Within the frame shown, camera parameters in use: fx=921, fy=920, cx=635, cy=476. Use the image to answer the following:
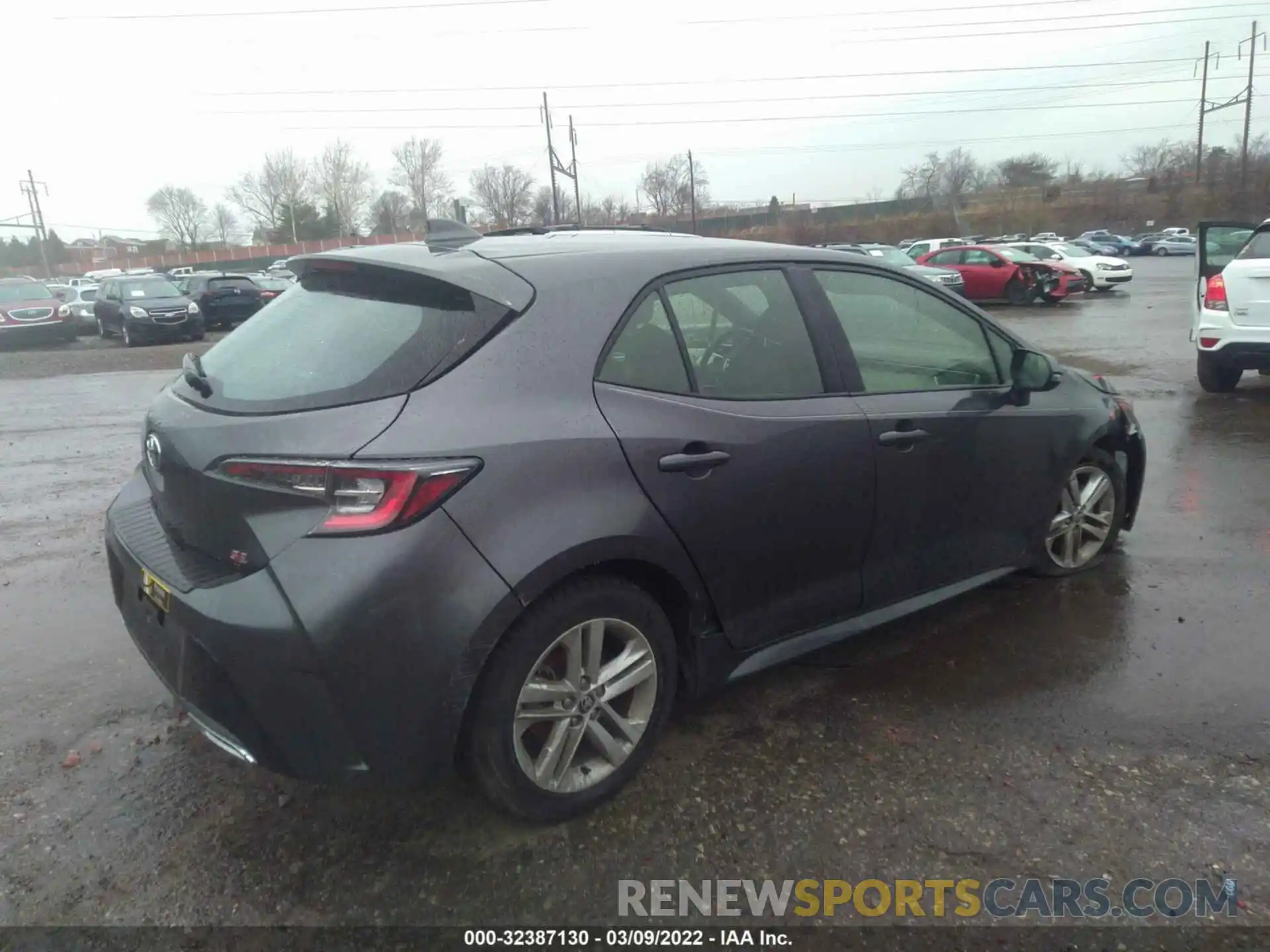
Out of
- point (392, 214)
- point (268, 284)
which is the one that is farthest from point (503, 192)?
point (268, 284)

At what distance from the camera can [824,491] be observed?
3.14 m

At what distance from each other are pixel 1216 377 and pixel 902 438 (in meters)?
7.79

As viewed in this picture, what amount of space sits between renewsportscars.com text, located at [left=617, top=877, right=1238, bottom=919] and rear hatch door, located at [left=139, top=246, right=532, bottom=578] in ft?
4.50

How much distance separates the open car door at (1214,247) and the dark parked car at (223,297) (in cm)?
2087

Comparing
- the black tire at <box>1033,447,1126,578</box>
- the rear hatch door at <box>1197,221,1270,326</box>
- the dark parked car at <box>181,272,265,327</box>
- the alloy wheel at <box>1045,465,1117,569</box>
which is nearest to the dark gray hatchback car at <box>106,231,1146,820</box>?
the black tire at <box>1033,447,1126,578</box>

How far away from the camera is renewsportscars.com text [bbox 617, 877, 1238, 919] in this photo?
2.40m

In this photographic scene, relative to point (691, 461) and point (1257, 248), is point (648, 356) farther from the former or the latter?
point (1257, 248)

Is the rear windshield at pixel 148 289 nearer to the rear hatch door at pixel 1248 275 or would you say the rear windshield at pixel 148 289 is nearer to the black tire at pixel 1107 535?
the rear hatch door at pixel 1248 275

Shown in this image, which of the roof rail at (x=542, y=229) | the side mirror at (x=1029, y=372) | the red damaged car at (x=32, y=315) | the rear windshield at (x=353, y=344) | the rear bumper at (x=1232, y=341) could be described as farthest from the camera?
the red damaged car at (x=32, y=315)

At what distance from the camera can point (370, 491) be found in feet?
7.54

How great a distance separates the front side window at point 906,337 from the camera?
343 centimetres

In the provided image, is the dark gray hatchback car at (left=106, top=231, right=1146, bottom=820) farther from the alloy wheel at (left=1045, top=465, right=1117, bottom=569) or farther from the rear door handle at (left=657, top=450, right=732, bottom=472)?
the alloy wheel at (left=1045, top=465, right=1117, bottom=569)

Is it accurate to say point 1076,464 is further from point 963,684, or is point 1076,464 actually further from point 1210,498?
point 1210,498

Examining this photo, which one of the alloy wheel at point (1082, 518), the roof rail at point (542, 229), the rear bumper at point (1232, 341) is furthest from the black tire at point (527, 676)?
the rear bumper at point (1232, 341)
